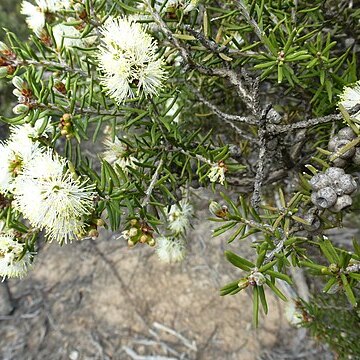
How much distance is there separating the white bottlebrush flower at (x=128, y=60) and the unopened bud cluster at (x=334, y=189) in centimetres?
34

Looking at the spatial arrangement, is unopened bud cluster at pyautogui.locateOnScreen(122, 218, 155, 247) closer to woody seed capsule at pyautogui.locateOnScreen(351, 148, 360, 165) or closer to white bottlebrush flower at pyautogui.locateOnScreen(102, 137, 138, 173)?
white bottlebrush flower at pyautogui.locateOnScreen(102, 137, 138, 173)

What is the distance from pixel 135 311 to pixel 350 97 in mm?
1953

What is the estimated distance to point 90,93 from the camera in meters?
0.81

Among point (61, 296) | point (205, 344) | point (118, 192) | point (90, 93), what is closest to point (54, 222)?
point (118, 192)

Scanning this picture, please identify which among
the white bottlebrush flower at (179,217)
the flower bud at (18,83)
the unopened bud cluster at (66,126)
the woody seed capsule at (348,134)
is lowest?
the white bottlebrush flower at (179,217)

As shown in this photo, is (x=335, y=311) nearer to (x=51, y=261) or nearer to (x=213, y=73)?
(x=213, y=73)

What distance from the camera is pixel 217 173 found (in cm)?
82

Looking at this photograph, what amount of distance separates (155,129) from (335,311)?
85 cm

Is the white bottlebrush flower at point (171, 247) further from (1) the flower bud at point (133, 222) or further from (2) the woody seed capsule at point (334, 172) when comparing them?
(2) the woody seed capsule at point (334, 172)

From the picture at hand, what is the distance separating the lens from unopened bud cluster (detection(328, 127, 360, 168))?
2.17ft

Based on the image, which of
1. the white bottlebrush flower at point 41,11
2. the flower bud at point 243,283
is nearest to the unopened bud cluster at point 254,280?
the flower bud at point 243,283

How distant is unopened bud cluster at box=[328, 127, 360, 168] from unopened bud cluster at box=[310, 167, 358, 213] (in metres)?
A: 0.02

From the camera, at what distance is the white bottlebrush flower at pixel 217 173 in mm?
811

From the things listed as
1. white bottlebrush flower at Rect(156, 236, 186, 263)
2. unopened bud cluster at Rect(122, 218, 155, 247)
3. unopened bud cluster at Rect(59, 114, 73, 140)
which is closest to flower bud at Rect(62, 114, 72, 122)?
unopened bud cluster at Rect(59, 114, 73, 140)
